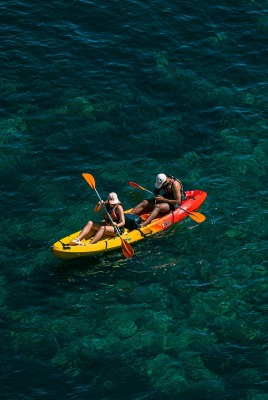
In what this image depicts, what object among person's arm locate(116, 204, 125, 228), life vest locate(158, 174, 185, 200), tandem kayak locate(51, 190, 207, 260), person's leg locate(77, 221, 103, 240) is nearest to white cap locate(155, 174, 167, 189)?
life vest locate(158, 174, 185, 200)

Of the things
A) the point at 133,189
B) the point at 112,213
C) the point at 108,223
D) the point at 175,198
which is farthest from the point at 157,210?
the point at 133,189

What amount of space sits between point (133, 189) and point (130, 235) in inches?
125

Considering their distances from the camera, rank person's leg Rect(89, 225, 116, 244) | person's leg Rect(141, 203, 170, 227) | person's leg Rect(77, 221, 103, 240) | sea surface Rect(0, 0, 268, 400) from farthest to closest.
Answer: person's leg Rect(141, 203, 170, 227), person's leg Rect(89, 225, 116, 244), person's leg Rect(77, 221, 103, 240), sea surface Rect(0, 0, 268, 400)

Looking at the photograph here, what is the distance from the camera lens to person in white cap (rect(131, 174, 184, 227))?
33.2 m

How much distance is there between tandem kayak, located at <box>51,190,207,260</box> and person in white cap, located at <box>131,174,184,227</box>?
0.22m

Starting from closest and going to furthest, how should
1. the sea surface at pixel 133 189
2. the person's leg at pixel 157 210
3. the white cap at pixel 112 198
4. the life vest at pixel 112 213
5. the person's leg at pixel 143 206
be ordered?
the sea surface at pixel 133 189 → the white cap at pixel 112 198 → the life vest at pixel 112 213 → the person's leg at pixel 157 210 → the person's leg at pixel 143 206

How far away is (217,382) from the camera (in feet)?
89.1

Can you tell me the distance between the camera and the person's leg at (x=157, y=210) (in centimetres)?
3312

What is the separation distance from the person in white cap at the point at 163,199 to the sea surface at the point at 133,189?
871mm

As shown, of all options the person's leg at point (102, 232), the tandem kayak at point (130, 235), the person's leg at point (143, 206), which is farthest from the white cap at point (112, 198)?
the person's leg at point (143, 206)

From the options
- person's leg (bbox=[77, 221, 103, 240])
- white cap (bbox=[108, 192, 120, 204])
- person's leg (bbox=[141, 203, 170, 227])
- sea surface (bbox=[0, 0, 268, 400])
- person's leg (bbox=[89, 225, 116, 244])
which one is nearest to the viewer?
sea surface (bbox=[0, 0, 268, 400])

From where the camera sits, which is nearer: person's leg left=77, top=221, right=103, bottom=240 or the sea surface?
the sea surface

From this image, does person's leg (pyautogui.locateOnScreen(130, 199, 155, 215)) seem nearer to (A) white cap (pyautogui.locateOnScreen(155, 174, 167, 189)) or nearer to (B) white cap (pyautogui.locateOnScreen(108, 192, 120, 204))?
(A) white cap (pyautogui.locateOnScreen(155, 174, 167, 189))

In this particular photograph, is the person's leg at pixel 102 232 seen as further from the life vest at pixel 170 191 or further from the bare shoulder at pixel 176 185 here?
the bare shoulder at pixel 176 185
